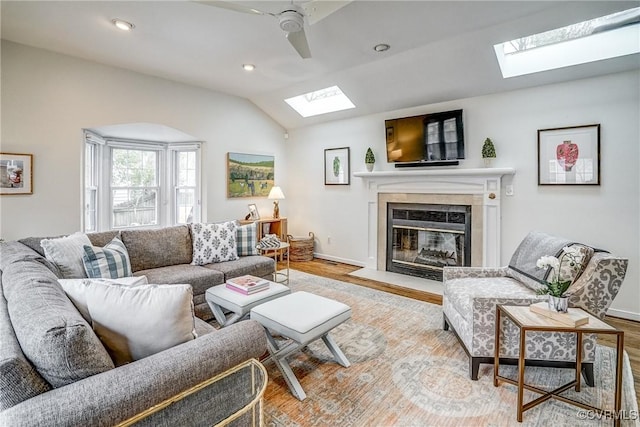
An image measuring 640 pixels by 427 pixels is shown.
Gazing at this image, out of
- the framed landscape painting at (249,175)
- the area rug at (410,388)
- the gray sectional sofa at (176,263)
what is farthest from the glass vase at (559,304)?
the framed landscape painting at (249,175)

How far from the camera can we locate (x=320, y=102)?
216 inches

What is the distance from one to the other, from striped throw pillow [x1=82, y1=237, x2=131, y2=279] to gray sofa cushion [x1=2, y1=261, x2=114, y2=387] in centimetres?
143

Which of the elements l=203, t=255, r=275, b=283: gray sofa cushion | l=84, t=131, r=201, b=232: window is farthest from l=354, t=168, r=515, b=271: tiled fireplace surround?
l=84, t=131, r=201, b=232: window

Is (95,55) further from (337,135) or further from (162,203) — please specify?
(337,135)

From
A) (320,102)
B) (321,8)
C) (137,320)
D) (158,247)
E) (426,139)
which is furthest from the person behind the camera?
(320,102)

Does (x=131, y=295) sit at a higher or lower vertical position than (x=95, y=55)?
lower

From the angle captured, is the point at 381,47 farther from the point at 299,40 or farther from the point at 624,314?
the point at 624,314

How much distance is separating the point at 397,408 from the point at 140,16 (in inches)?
148

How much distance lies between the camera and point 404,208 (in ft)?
15.7

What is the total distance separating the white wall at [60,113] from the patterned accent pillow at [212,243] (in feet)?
5.34

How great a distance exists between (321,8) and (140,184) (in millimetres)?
4110

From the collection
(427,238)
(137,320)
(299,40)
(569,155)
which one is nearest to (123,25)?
(299,40)

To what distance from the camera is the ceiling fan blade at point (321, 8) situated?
9.16 ft

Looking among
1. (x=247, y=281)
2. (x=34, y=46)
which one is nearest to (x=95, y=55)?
(x=34, y=46)
